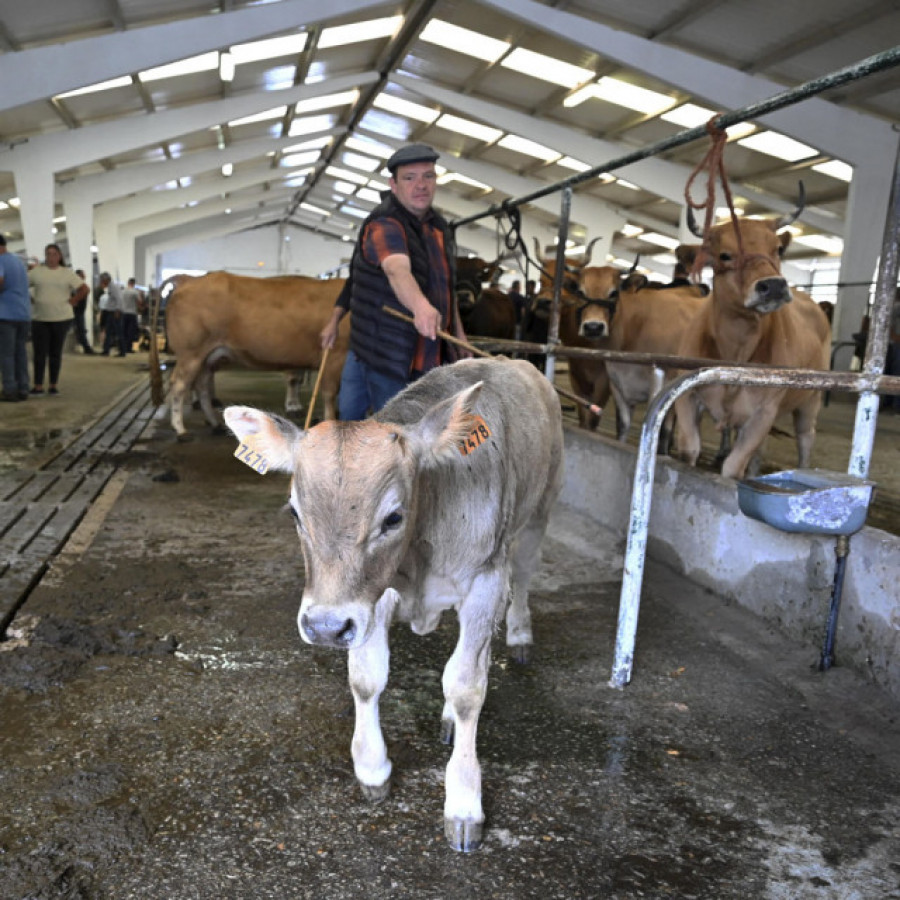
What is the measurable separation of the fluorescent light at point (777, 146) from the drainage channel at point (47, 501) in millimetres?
12382

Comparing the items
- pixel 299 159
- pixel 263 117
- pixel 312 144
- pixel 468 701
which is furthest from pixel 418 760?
pixel 299 159

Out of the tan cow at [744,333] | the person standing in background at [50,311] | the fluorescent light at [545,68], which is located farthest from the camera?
the fluorescent light at [545,68]

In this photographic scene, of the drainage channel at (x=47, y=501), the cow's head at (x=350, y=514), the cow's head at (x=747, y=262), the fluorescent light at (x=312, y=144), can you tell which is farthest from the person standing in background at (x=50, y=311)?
the fluorescent light at (x=312, y=144)

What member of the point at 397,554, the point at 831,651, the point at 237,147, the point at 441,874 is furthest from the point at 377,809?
the point at 237,147

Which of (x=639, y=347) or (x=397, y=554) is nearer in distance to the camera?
(x=397, y=554)

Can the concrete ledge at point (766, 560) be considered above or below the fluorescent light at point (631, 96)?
below

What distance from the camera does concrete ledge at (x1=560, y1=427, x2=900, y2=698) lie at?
9.18 feet

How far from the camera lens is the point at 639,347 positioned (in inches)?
291

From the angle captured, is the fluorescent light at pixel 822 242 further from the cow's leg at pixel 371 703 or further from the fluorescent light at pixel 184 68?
the cow's leg at pixel 371 703

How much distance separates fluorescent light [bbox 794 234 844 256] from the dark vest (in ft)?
79.1

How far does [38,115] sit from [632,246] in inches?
844

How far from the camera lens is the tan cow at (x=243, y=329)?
786cm

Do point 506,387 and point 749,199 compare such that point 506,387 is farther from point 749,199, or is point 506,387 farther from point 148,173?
point 148,173

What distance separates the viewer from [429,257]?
11.5ft
